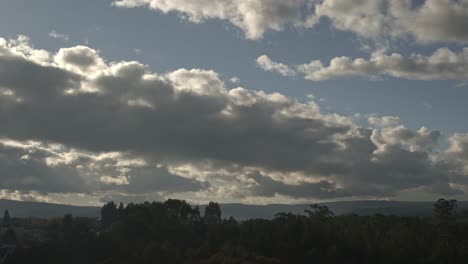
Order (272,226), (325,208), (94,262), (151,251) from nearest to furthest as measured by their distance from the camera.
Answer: (151,251), (94,262), (272,226), (325,208)

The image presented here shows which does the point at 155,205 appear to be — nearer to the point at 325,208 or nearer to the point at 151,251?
the point at 325,208

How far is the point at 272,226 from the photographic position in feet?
435

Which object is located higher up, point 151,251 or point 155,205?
point 155,205

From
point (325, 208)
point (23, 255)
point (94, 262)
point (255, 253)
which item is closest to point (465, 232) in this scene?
point (325, 208)

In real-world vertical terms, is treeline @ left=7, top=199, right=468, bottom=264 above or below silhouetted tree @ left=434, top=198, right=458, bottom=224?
below

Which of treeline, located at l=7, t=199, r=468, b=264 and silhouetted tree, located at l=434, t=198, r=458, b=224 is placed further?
silhouetted tree, located at l=434, t=198, r=458, b=224

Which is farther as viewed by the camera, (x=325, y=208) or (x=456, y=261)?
(x=325, y=208)

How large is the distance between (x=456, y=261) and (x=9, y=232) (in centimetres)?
12693

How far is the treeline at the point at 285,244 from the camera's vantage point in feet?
364

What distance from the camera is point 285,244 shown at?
12600 cm

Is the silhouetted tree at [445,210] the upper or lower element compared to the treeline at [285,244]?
upper

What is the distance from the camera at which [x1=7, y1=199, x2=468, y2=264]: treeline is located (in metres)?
111

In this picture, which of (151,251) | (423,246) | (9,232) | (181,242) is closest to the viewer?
(151,251)

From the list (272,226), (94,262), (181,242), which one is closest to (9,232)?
(181,242)
